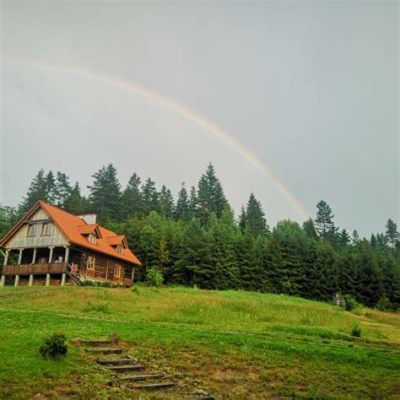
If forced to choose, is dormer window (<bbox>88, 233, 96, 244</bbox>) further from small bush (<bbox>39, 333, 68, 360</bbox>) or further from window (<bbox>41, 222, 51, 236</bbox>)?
small bush (<bbox>39, 333, 68, 360</bbox>)

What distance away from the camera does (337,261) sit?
6694cm

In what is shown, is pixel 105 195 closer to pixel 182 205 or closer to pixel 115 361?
pixel 182 205

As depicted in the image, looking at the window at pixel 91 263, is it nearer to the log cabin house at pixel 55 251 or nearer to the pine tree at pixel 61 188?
the log cabin house at pixel 55 251

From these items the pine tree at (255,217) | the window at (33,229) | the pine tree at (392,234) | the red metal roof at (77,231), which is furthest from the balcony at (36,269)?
the pine tree at (392,234)

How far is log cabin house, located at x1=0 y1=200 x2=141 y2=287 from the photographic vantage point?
39.6 metres

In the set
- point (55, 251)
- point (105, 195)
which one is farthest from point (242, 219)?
point (55, 251)

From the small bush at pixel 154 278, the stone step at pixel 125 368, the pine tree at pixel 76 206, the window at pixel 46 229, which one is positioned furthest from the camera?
the pine tree at pixel 76 206

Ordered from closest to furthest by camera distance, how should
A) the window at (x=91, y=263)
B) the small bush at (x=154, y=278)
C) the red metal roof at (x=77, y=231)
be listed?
the red metal roof at (x=77, y=231) → the window at (x=91, y=263) → the small bush at (x=154, y=278)

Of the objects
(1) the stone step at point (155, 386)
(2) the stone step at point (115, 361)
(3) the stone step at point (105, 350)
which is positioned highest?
(3) the stone step at point (105, 350)

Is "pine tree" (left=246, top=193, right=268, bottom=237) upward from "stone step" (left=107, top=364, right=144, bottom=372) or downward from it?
upward

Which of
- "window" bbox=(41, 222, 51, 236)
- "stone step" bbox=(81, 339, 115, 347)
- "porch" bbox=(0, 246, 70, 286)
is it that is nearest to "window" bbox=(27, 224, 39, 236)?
"window" bbox=(41, 222, 51, 236)

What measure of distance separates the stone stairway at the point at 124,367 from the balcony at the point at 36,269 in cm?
2623

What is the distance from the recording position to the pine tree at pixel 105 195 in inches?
3391

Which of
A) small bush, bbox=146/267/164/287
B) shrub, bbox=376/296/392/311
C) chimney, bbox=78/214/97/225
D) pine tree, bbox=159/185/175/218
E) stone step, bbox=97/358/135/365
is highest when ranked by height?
pine tree, bbox=159/185/175/218
